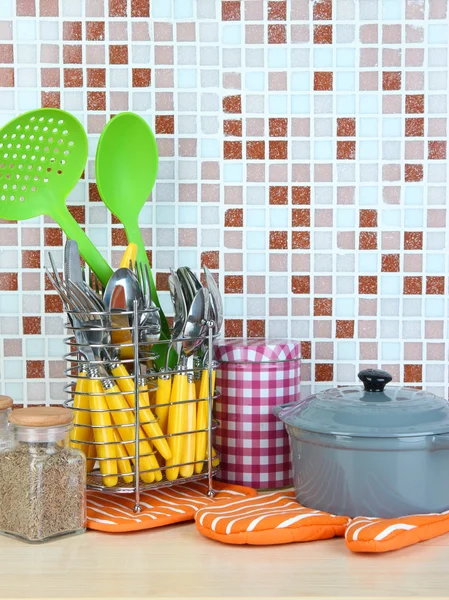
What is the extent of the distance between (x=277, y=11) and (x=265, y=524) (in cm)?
68

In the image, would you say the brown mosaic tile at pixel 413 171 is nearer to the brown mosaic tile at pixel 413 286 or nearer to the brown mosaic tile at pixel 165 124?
the brown mosaic tile at pixel 413 286

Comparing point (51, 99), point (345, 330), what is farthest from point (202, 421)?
point (51, 99)

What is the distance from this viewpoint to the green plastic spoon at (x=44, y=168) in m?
0.91

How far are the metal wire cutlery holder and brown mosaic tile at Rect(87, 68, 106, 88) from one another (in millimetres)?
363

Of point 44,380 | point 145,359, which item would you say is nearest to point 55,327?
point 44,380

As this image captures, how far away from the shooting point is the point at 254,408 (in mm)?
938

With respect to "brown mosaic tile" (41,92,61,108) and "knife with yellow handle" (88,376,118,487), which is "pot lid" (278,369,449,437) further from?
"brown mosaic tile" (41,92,61,108)

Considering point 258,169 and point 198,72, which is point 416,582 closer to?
point 258,169

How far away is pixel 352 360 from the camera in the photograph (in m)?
1.08

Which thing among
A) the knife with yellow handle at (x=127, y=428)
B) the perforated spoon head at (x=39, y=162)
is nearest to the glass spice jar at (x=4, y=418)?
the knife with yellow handle at (x=127, y=428)

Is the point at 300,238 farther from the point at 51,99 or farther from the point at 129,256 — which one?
the point at 51,99

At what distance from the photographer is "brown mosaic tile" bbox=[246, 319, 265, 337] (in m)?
1.07

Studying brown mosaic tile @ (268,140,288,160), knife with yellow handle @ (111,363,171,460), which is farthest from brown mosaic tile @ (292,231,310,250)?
knife with yellow handle @ (111,363,171,460)

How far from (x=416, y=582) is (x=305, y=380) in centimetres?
42
